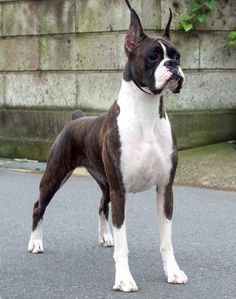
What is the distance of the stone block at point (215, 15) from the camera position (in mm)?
10641

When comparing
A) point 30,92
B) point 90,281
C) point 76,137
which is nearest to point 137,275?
point 90,281

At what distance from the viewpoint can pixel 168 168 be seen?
4828 mm

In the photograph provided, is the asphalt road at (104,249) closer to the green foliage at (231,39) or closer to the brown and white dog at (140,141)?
the brown and white dog at (140,141)

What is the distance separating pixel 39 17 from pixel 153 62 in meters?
7.34

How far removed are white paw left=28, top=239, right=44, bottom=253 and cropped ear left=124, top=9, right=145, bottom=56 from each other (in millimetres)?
2005

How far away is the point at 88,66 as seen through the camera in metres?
11.1

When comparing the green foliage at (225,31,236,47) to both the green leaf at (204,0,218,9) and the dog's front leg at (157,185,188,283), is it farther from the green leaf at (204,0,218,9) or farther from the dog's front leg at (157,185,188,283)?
the dog's front leg at (157,185,188,283)

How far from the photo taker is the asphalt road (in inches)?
190

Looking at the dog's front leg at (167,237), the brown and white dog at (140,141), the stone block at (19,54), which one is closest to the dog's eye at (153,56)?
the brown and white dog at (140,141)

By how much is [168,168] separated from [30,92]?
7249 mm

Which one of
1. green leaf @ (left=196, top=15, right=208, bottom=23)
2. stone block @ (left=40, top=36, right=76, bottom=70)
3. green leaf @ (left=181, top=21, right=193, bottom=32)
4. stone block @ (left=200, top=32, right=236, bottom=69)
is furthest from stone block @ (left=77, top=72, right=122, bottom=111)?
green leaf @ (left=196, top=15, right=208, bottom=23)

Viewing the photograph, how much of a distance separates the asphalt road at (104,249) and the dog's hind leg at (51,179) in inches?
5.1

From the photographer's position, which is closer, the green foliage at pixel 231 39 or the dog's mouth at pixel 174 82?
the dog's mouth at pixel 174 82

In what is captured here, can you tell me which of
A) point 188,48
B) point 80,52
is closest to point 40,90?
point 80,52
